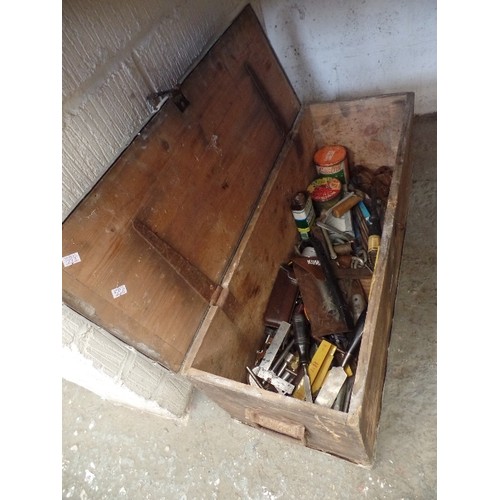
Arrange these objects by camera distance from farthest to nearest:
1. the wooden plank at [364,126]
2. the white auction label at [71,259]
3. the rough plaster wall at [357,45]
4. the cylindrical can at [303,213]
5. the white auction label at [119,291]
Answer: the rough plaster wall at [357,45] < the wooden plank at [364,126] < the cylindrical can at [303,213] < the white auction label at [119,291] < the white auction label at [71,259]

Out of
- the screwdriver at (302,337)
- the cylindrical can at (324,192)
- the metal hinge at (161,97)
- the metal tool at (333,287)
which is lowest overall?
the screwdriver at (302,337)

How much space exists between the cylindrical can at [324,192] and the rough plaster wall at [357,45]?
28.4 inches

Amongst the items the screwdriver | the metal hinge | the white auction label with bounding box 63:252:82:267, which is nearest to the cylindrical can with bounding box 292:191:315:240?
the screwdriver

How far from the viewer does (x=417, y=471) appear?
121 centimetres

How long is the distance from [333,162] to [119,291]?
3.67ft

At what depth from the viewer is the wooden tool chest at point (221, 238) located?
104 centimetres

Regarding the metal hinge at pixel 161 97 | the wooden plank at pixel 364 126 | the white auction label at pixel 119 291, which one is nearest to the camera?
the white auction label at pixel 119 291

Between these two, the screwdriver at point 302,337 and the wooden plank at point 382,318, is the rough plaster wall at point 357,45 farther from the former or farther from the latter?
the screwdriver at point 302,337

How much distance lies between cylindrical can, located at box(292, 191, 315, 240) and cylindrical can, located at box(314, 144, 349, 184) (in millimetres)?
189

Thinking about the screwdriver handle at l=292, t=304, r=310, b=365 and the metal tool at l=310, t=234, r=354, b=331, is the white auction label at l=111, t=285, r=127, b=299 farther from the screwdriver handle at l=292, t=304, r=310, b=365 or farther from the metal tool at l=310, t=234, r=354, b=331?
the metal tool at l=310, t=234, r=354, b=331

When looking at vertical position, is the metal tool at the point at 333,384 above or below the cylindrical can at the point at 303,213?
below

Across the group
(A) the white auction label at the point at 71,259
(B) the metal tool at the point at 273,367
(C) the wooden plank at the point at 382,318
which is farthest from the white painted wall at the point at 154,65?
(C) the wooden plank at the point at 382,318
